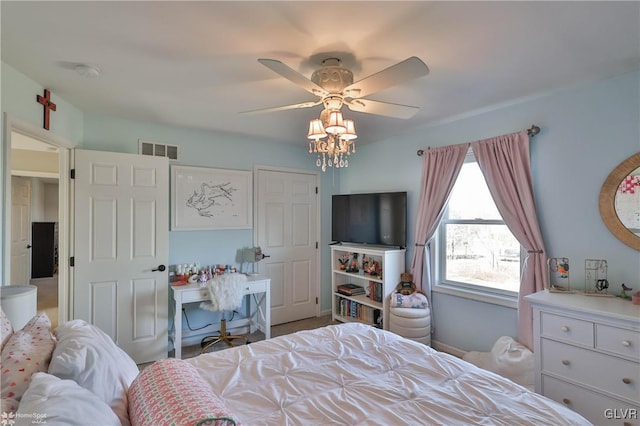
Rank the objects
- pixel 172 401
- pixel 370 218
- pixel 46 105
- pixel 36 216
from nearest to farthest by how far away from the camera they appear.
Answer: pixel 172 401 → pixel 46 105 → pixel 370 218 → pixel 36 216

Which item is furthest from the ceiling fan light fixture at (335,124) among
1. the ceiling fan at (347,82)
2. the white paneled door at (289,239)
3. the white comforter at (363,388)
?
the white paneled door at (289,239)

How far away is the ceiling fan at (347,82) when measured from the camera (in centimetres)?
158

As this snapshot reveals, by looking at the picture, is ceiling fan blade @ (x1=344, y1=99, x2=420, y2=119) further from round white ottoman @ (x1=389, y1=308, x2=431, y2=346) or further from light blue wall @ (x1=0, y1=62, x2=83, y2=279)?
light blue wall @ (x1=0, y1=62, x2=83, y2=279)

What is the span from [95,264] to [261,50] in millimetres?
2482

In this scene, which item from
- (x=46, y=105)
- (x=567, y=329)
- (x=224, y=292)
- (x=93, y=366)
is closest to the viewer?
(x=93, y=366)

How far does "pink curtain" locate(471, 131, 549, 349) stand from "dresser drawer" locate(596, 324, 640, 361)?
636mm

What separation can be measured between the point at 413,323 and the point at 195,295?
222 centimetres

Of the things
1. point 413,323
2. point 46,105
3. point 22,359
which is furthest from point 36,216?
point 413,323

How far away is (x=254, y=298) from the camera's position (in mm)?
3975

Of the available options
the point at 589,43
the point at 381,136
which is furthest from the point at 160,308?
the point at 589,43

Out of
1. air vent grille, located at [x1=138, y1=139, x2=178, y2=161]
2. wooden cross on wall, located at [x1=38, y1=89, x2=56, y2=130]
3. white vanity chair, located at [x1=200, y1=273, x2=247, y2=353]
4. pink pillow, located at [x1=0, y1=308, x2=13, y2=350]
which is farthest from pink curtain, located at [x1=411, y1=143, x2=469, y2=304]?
wooden cross on wall, located at [x1=38, y1=89, x2=56, y2=130]

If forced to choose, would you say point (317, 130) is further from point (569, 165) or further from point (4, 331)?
point (569, 165)

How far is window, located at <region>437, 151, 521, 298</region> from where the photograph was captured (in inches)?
114

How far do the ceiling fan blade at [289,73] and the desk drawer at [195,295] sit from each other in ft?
7.53
